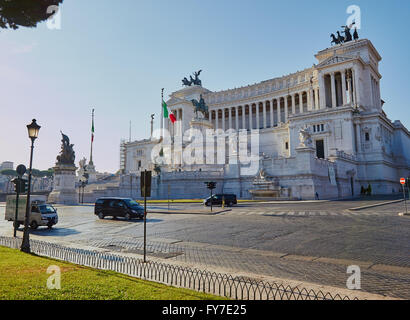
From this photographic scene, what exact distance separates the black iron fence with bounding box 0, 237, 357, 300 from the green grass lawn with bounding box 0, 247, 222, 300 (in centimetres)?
42

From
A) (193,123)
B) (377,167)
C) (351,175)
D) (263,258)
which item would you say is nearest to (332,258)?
(263,258)

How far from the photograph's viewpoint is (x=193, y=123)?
67.6 m

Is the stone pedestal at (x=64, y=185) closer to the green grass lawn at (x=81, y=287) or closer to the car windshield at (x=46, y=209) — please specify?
the car windshield at (x=46, y=209)

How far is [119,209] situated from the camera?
23.3m

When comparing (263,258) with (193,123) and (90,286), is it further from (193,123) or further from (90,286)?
(193,123)

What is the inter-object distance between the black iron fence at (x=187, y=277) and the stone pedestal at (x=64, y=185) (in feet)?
111

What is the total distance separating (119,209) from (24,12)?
52.7ft

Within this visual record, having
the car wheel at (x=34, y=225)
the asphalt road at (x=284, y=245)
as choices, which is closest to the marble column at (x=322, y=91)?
the asphalt road at (x=284, y=245)

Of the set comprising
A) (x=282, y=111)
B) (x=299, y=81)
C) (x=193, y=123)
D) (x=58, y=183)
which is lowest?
(x=58, y=183)

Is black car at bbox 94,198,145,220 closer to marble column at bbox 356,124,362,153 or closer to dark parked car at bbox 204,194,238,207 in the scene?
dark parked car at bbox 204,194,238,207

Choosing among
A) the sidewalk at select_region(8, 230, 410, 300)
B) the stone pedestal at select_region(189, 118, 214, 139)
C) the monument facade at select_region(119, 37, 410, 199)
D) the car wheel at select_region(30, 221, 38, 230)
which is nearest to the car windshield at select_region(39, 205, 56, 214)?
the car wheel at select_region(30, 221, 38, 230)

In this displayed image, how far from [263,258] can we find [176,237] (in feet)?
18.2

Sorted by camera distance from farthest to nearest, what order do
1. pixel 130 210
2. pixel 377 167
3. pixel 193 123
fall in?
pixel 193 123 < pixel 377 167 < pixel 130 210

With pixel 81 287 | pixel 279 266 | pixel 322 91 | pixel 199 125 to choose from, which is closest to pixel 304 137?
pixel 199 125
